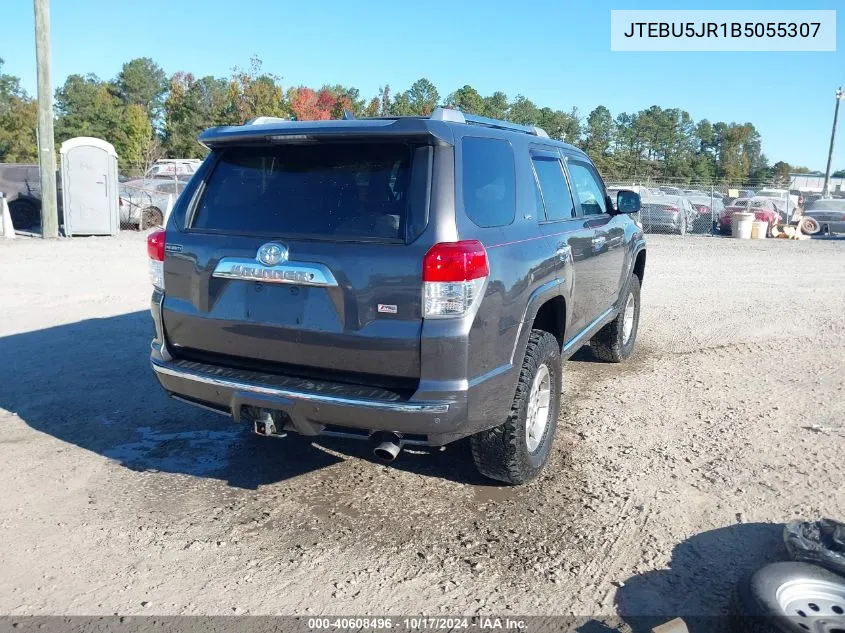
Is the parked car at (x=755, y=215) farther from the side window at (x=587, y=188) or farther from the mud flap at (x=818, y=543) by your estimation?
the mud flap at (x=818, y=543)

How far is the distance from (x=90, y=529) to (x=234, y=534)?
740 millimetres

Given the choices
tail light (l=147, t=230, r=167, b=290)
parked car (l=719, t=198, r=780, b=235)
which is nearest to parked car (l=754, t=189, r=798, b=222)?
parked car (l=719, t=198, r=780, b=235)

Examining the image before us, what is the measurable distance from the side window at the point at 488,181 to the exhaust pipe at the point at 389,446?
113cm

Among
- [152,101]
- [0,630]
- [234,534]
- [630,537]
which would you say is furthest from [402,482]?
[152,101]

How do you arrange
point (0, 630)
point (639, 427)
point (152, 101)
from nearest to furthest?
point (0, 630), point (639, 427), point (152, 101)

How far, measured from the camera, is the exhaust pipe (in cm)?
347

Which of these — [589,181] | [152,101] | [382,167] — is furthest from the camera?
[152,101]

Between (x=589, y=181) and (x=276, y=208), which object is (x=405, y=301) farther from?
(x=589, y=181)

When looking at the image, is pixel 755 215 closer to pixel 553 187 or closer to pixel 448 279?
pixel 553 187

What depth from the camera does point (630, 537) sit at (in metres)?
3.61

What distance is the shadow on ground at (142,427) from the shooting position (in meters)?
4.47

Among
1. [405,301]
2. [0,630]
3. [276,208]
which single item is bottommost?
[0,630]

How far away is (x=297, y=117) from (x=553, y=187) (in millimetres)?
27070

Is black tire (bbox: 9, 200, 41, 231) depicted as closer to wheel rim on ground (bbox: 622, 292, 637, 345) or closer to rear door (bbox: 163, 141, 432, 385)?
wheel rim on ground (bbox: 622, 292, 637, 345)
